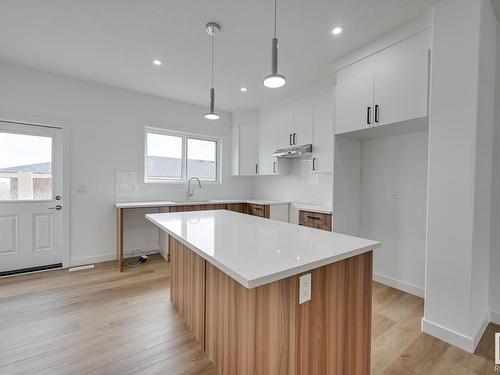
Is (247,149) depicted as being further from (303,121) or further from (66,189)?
(66,189)

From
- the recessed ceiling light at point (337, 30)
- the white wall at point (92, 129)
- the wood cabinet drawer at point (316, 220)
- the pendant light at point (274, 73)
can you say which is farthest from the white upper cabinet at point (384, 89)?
the white wall at point (92, 129)

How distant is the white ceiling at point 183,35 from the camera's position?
199cm

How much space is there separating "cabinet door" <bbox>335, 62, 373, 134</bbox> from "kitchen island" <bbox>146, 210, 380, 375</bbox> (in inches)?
61.3

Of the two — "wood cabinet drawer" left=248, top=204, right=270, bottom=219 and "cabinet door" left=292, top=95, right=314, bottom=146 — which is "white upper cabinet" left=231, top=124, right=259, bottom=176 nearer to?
"wood cabinet drawer" left=248, top=204, right=270, bottom=219

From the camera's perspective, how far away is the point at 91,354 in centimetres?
170

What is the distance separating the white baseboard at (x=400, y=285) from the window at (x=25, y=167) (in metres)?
4.55

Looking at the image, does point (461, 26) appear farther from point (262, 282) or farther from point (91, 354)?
point (91, 354)

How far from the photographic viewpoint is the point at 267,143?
4473mm

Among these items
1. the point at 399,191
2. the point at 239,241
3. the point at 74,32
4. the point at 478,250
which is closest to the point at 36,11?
the point at 74,32

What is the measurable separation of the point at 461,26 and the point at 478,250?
1.73m

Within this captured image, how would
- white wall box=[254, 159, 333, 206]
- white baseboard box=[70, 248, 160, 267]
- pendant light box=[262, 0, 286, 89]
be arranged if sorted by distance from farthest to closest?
white wall box=[254, 159, 333, 206], white baseboard box=[70, 248, 160, 267], pendant light box=[262, 0, 286, 89]

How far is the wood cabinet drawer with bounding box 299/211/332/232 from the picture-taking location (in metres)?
3.02

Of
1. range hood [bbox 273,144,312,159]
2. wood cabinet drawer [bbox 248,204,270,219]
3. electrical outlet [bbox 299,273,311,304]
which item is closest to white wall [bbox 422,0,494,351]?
electrical outlet [bbox 299,273,311,304]

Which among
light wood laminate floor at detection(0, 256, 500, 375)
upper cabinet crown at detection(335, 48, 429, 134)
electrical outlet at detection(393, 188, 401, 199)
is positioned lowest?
light wood laminate floor at detection(0, 256, 500, 375)
